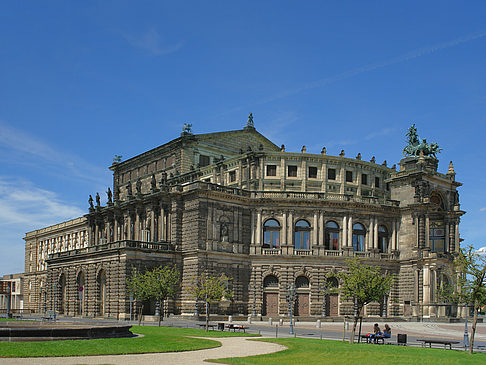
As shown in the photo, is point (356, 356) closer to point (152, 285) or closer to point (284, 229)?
point (152, 285)

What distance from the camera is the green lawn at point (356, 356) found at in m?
28.9

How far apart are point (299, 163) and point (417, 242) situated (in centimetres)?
1814

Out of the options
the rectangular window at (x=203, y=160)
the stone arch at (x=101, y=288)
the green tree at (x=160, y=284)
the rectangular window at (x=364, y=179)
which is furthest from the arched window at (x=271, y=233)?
the stone arch at (x=101, y=288)

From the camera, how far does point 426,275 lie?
79875 millimetres

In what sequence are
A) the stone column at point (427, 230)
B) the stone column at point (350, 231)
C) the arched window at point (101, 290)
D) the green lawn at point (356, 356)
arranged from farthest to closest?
the stone column at point (427, 230), the stone column at point (350, 231), the arched window at point (101, 290), the green lawn at point (356, 356)

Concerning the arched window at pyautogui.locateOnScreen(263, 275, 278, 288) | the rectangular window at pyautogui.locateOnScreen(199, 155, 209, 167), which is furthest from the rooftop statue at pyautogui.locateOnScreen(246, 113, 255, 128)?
the arched window at pyautogui.locateOnScreen(263, 275, 278, 288)

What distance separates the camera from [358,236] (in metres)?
82.5

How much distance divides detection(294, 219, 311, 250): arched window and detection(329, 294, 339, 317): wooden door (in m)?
6.81

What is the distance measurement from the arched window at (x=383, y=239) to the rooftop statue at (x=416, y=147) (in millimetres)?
11617

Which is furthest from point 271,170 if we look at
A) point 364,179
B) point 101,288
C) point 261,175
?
point 101,288

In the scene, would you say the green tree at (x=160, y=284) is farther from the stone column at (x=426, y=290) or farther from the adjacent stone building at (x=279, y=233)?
the stone column at (x=426, y=290)

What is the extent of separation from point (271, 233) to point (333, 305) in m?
11.7

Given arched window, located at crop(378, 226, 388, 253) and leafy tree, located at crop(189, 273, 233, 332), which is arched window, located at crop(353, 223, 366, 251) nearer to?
arched window, located at crop(378, 226, 388, 253)

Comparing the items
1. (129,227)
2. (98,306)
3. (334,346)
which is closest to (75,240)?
(129,227)
